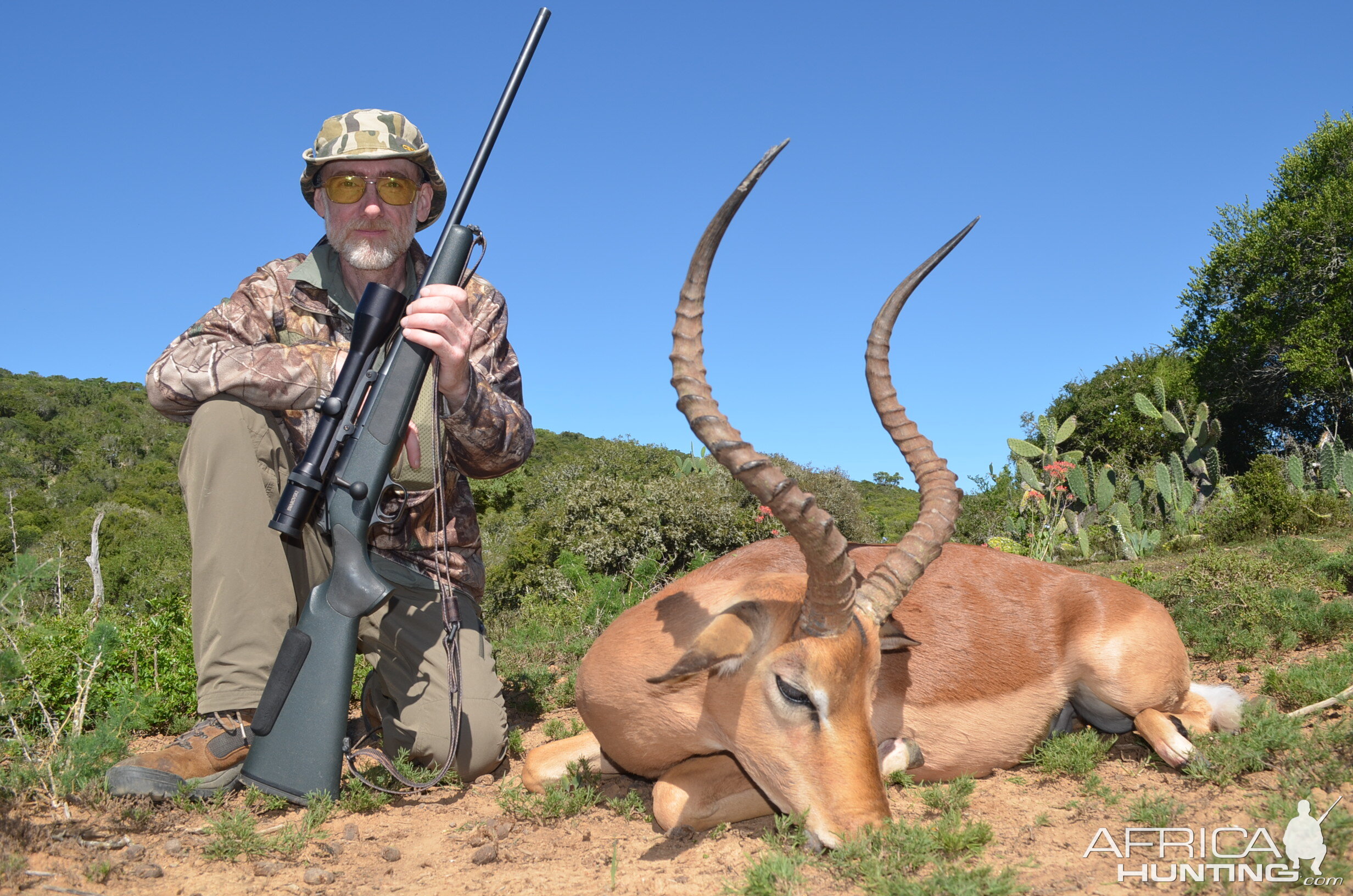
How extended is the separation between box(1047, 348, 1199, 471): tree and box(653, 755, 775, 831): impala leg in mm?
25382

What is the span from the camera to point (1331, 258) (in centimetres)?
2373

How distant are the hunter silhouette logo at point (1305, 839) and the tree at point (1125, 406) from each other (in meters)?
25.2

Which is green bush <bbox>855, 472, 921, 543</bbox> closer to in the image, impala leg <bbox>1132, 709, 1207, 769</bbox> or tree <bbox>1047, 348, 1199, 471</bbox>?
tree <bbox>1047, 348, 1199, 471</bbox>

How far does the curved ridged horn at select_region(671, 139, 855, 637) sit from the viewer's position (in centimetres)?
327

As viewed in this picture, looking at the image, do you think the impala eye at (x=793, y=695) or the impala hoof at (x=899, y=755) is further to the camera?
the impala hoof at (x=899, y=755)

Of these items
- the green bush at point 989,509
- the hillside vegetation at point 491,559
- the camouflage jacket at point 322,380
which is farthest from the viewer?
the green bush at point 989,509

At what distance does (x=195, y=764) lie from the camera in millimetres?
3875

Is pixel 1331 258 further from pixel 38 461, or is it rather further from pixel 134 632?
pixel 38 461

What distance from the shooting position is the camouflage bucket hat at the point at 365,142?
190 inches

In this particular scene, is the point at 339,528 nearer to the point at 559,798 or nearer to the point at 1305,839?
the point at 559,798

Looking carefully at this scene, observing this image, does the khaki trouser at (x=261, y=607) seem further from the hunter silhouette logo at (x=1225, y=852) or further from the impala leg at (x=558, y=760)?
the hunter silhouette logo at (x=1225, y=852)

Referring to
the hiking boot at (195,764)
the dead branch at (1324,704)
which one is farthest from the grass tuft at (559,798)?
the dead branch at (1324,704)

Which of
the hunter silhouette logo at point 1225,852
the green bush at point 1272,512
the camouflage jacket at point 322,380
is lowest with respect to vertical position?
the hunter silhouette logo at point 1225,852

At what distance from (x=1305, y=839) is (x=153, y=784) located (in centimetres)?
419
